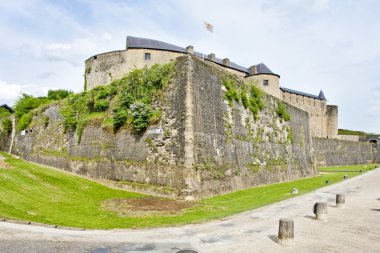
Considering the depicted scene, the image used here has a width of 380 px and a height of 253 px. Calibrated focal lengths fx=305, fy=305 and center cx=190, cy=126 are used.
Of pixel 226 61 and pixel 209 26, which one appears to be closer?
pixel 209 26

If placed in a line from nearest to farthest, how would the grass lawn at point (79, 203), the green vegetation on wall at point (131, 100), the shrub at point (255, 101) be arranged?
the grass lawn at point (79, 203), the green vegetation on wall at point (131, 100), the shrub at point (255, 101)

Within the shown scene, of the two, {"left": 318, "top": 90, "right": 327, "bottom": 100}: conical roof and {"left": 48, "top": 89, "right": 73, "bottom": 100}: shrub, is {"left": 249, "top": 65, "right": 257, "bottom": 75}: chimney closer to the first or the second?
{"left": 318, "top": 90, "right": 327, "bottom": 100}: conical roof

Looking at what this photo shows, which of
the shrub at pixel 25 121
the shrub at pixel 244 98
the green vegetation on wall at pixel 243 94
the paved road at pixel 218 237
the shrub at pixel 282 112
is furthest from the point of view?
the shrub at pixel 25 121

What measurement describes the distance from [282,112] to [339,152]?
3385 cm

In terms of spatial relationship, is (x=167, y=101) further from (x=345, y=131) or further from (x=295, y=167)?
(x=345, y=131)

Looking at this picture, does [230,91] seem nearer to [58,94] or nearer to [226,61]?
[226,61]

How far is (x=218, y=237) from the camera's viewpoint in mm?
8664

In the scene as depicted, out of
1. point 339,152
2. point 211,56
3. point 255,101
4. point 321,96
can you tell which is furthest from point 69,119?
point 321,96

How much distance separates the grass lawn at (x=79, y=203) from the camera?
10156 mm

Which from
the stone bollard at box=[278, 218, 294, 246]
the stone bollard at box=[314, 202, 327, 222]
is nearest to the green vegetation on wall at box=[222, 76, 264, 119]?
the stone bollard at box=[314, 202, 327, 222]

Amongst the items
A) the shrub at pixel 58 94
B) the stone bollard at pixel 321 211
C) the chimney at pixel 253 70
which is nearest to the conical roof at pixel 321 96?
the chimney at pixel 253 70

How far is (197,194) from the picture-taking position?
14938 mm

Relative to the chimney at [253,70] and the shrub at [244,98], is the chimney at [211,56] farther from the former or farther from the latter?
the shrub at [244,98]

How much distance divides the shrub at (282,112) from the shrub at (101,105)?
15.5 meters
